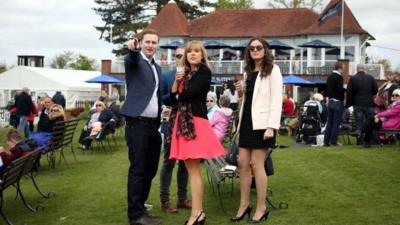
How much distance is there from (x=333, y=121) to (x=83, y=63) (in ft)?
194

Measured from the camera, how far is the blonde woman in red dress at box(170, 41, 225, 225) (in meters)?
5.87

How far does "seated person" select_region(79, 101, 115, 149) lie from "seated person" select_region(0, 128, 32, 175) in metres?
5.82

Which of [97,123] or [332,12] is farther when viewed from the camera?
[332,12]

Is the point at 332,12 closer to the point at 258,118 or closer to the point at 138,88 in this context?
the point at 258,118

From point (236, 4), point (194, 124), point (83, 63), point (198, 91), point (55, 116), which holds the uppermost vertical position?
point (236, 4)

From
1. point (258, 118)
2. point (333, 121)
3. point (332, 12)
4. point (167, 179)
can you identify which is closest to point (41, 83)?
point (332, 12)

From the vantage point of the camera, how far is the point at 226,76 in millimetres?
39562

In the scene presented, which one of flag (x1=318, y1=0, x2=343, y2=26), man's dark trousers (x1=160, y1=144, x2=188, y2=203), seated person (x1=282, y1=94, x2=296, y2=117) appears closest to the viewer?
man's dark trousers (x1=160, y1=144, x2=188, y2=203)

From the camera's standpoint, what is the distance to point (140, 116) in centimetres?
605

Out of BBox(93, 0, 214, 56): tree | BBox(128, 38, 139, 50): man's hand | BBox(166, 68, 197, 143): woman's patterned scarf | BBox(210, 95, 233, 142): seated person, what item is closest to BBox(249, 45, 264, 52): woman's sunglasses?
BBox(166, 68, 197, 143): woman's patterned scarf

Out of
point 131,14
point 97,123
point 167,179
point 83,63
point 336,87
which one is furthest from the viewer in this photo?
point 83,63

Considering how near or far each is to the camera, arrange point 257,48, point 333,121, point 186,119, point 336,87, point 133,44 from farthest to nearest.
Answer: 1. point 333,121
2. point 336,87
3. point 257,48
4. point 186,119
5. point 133,44

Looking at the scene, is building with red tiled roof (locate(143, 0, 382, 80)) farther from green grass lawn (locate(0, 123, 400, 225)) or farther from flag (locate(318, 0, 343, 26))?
green grass lawn (locate(0, 123, 400, 225))

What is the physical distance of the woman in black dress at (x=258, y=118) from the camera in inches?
242
